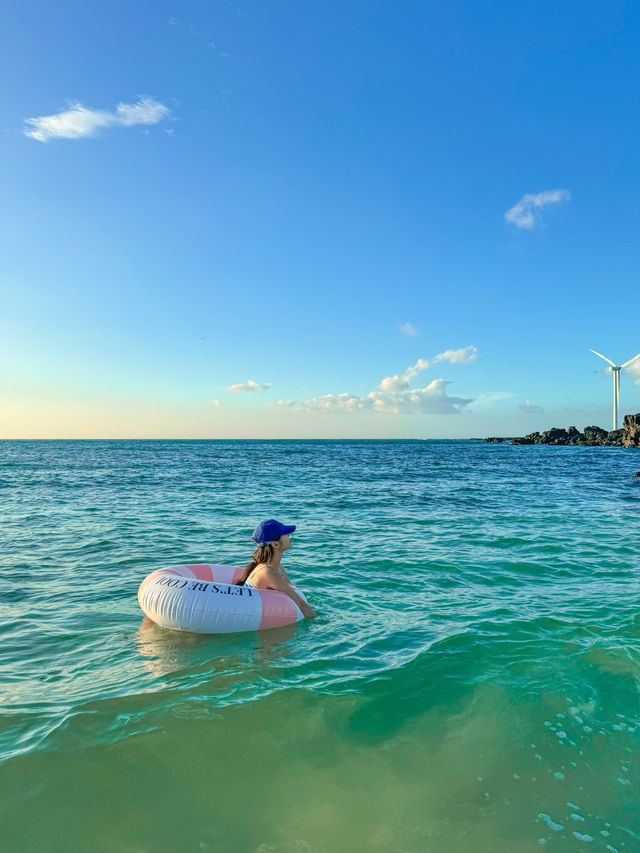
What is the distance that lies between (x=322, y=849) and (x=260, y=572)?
4.54m

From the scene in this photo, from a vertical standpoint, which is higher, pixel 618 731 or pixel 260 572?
pixel 260 572

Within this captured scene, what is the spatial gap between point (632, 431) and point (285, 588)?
96.5 m

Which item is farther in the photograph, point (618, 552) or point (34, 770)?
point (618, 552)

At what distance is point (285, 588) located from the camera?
789 cm

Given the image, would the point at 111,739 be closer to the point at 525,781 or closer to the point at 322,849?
the point at 322,849

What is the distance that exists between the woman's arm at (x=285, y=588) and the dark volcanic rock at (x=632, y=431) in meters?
93.6

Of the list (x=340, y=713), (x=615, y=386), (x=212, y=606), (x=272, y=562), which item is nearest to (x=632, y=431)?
(x=615, y=386)

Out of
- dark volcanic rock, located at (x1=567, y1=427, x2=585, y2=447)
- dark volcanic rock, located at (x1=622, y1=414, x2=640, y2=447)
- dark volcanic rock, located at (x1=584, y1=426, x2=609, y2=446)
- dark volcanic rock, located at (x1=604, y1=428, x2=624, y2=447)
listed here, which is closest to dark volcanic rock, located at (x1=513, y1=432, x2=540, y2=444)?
dark volcanic rock, located at (x1=567, y1=427, x2=585, y2=447)

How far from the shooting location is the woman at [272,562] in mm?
7883

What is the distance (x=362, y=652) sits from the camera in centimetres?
675

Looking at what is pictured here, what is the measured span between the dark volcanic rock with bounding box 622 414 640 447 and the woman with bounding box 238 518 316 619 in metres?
93.7

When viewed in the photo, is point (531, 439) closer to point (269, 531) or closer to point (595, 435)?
point (595, 435)

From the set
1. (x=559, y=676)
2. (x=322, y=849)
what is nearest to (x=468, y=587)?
(x=559, y=676)

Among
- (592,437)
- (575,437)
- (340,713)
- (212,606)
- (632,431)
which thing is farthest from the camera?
(575,437)
